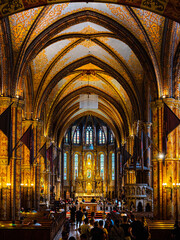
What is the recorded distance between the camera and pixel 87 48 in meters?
29.5

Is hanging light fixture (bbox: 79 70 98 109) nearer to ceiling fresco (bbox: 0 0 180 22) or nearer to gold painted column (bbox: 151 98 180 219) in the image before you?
gold painted column (bbox: 151 98 180 219)

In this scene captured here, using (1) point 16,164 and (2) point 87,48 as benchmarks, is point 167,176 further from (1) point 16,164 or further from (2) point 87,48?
(2) point 87,48

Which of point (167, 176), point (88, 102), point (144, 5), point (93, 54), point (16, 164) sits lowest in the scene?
point (167, 176)

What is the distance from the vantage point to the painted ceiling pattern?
818 inches

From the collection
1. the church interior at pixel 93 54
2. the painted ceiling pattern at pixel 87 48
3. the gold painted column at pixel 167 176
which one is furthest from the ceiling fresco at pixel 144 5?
the gold painted column at pixel 167 176

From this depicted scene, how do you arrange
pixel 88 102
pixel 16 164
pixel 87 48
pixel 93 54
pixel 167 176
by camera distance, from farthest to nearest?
pixel 88 102, pixel 93 54, pixel 87 48, pixel 16 164, pixel 167 176

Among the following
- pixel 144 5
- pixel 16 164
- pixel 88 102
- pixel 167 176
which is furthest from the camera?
pixel 88 102

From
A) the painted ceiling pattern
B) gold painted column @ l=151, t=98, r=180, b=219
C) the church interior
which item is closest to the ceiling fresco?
the church interior

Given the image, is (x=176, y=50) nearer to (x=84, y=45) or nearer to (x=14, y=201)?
(x=84, y=45)

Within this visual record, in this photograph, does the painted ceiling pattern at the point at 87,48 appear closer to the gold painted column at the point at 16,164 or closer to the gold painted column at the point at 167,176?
the gold painted column at the point at 16,164

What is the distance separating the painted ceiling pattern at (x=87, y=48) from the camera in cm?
2077

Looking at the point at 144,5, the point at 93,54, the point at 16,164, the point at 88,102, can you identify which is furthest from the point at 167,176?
the point at 88,102

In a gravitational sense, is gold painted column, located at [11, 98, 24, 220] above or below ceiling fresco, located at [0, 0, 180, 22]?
below

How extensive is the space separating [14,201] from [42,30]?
10.5 m
